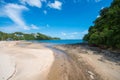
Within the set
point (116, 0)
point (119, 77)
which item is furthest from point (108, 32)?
point (119, 77)

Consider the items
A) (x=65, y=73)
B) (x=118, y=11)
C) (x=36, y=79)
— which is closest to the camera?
(x=36, y=79)

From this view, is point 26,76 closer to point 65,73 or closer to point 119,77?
point 65,73

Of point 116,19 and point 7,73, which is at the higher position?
point 116,19

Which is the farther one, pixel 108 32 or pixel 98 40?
pixel 98 40

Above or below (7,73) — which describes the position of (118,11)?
above

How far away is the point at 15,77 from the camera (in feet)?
35.7

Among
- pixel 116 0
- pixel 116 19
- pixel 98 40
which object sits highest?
pixel 116 0

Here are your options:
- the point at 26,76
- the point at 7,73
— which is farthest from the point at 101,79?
the point at 7,73

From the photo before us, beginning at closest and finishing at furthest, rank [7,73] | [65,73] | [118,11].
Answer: [7,73], [65,73], [118,11]

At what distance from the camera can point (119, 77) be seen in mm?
11711

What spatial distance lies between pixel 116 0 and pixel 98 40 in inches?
453

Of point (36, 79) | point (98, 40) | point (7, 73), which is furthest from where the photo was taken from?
point (98, 40)

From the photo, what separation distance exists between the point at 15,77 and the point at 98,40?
26419 mm

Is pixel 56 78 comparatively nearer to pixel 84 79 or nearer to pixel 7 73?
pixel 84 79
